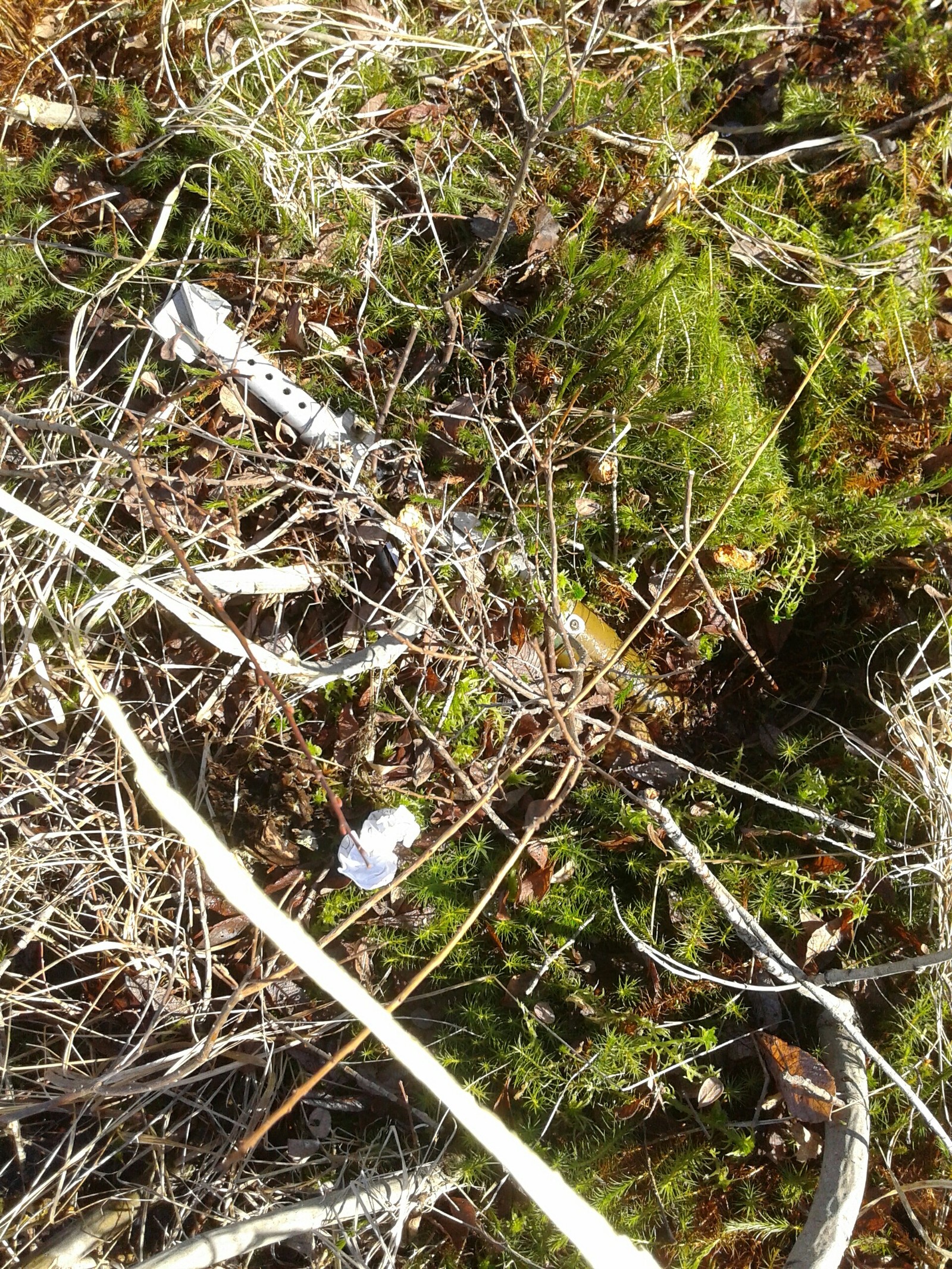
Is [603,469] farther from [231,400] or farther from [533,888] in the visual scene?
[533,888]

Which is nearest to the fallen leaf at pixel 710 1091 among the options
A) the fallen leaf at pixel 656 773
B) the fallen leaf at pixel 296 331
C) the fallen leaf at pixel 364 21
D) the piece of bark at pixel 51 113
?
the fallen leaf at pixel 656 773

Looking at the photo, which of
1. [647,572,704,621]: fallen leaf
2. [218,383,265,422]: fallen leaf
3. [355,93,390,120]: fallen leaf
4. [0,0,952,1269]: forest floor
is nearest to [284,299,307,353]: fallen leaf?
[0,0,952,1269]: forest floor

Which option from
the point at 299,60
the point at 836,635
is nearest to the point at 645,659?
the point at 836,635

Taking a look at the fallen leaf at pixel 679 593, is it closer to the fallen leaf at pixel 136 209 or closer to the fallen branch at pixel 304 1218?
the fallen branch at pixel 304 1218

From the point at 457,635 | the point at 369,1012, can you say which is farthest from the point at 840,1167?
the point at 457,635

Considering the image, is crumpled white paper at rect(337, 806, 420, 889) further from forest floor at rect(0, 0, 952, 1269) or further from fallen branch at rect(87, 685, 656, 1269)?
fallen branch at rect(87, 685, 656, 1269)

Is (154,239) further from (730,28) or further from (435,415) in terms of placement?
(730,28)
